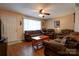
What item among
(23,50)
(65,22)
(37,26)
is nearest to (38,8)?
(37,26)

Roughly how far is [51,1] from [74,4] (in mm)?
465

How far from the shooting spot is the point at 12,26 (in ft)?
8.06

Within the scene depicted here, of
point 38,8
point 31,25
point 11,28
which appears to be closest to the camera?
point 38,8

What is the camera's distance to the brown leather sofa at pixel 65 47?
230 centimetres

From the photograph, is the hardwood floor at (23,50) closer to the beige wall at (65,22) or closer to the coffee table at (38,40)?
the coffee table at (38,40)

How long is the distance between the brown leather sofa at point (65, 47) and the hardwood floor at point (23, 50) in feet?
0.59

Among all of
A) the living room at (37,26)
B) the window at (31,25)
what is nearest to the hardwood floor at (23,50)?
the living room at (37,26)

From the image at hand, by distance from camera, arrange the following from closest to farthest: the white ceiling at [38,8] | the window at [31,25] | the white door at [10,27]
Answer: the white ceiling at [38,8]
the white door at [10,27]
the window at [31,25]

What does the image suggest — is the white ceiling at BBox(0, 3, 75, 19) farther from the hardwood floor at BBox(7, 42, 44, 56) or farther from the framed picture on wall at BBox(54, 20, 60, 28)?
the hardwood floor at BBox(7, 42, 44, 56)

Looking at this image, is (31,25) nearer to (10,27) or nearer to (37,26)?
(37,26)

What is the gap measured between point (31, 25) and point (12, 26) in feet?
1.39

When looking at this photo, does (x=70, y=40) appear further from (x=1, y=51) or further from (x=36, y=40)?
(x=1, y=51)

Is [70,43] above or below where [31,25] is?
below

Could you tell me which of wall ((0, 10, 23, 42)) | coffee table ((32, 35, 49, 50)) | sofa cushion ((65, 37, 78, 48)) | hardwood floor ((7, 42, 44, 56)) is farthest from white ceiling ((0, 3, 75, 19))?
hardwood floor ((7, 42, 44, 56))
